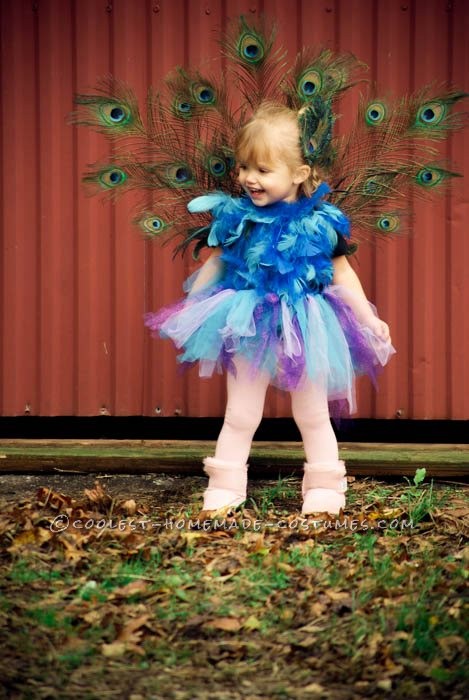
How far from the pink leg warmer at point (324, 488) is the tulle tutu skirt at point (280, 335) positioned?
11.9 inches

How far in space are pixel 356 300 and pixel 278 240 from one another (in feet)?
1.35

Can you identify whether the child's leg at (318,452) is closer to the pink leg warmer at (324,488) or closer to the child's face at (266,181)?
the pink leg warmer at (324,488)

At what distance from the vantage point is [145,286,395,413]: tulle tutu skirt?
156 inches

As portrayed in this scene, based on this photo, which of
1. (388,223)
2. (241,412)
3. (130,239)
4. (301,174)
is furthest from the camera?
(130,239)

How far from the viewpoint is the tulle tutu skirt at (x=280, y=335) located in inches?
156

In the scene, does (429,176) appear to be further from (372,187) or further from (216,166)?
(216,166)

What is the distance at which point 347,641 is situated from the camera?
3.07 metres

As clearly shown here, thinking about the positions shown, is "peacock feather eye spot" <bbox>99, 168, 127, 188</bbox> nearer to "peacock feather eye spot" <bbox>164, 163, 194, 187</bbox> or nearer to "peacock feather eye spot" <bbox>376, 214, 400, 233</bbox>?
"peacock feather eye spot" <bbox>164, 163, 194, 187</bbox>

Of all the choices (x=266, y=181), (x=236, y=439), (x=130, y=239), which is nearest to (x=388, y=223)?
(x=266, y=181)

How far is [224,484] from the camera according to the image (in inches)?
168

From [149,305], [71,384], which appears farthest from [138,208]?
[71,384]

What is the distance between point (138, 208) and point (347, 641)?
307 centimetres

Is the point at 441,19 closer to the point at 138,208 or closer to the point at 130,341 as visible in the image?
the point at 138,208

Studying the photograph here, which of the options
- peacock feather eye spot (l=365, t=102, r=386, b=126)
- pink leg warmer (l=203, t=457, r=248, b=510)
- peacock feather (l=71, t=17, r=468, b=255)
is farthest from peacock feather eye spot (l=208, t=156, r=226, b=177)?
pink leg warmer (l=203, t=457, r=248, b=510)
